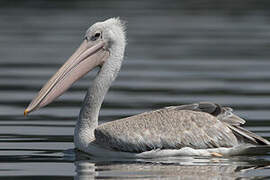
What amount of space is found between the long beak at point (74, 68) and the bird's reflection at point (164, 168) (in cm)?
76

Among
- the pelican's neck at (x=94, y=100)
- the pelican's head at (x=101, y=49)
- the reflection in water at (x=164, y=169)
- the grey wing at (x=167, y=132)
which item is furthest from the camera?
the pelican's head at (x=101, y=49)

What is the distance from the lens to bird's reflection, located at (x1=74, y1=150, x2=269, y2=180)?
9.66 metres

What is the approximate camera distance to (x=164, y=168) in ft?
33.2

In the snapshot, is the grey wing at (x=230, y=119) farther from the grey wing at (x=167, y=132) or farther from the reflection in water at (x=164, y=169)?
the reflection in water at (x=164, y=169)

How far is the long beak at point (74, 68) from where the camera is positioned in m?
11.1

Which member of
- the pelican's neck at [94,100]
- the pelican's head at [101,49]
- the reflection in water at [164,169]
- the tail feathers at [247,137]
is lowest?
the reflection in water at [164,169]

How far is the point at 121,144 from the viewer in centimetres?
1059

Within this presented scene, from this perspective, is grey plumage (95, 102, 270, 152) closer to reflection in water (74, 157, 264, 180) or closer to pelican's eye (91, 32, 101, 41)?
reflection in water (74, 157, 264, 180)

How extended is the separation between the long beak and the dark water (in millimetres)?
677

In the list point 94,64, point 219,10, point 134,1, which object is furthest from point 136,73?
point 134,1

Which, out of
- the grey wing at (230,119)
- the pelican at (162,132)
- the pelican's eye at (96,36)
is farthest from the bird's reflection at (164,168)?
the pelican's eye at (96,36)

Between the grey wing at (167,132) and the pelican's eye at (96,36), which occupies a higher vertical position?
the pelican's eye at (96,36)

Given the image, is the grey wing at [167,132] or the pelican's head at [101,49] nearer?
the grey wing at [167,132]

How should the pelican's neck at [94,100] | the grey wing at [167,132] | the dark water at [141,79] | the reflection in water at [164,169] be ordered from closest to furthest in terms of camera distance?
the reflection in water at [164,169] < the dark water at [141,79] < the grey wing at [167,132] < the pelican's neck at [94,100]
